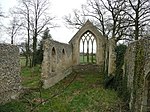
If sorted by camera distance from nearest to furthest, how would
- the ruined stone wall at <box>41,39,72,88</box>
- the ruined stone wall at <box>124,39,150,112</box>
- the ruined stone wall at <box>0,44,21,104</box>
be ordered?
1. the ruined stone wall at <box>124,39,150,112</box>
2. the ruined stone wall at <box>0,44,21,104</box>
3. the ruined stone wall at <box>41,39,72,88</box>

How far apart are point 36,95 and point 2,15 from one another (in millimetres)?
17526

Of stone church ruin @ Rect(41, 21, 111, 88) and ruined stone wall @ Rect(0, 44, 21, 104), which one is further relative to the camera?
stone church ruin @ Rect(41, 21, 111, 88)

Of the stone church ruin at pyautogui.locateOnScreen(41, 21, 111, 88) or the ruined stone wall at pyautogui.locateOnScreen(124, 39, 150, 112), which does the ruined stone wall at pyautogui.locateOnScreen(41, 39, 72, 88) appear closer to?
the stone church ruin at pyautogui.locateOnScreen(41, 21, 111, 88)

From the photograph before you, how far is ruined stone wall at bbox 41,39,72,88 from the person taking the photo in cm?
2048

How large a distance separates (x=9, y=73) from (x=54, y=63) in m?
8.01

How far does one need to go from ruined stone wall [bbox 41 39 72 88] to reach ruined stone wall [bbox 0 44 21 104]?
4.01 meters

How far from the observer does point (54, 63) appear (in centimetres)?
2294

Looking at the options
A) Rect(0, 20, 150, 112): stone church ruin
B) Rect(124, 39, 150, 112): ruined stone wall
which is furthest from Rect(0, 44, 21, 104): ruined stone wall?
Rect(124, 39, 150, 112): ruined stone wall

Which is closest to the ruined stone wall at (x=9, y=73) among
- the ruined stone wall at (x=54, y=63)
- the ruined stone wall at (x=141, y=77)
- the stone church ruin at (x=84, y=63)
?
the stone church ruin at (x=84, y=63)

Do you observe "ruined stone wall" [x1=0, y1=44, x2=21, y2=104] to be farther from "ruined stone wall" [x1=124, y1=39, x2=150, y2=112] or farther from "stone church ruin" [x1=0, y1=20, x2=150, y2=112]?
"ruined stone wall" [x1=124, y1=39, x2=150, y2=112]

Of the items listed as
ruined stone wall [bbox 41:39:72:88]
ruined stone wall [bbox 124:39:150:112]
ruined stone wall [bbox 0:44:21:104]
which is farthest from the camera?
ruined stone wall [bbox 41:39:72:88]

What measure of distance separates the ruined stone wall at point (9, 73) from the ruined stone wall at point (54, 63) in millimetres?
4008

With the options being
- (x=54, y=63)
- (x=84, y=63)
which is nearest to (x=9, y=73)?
(x=54, y=63)

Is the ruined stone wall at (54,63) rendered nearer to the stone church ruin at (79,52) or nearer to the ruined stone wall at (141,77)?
the stone church ruin at (79,52)
